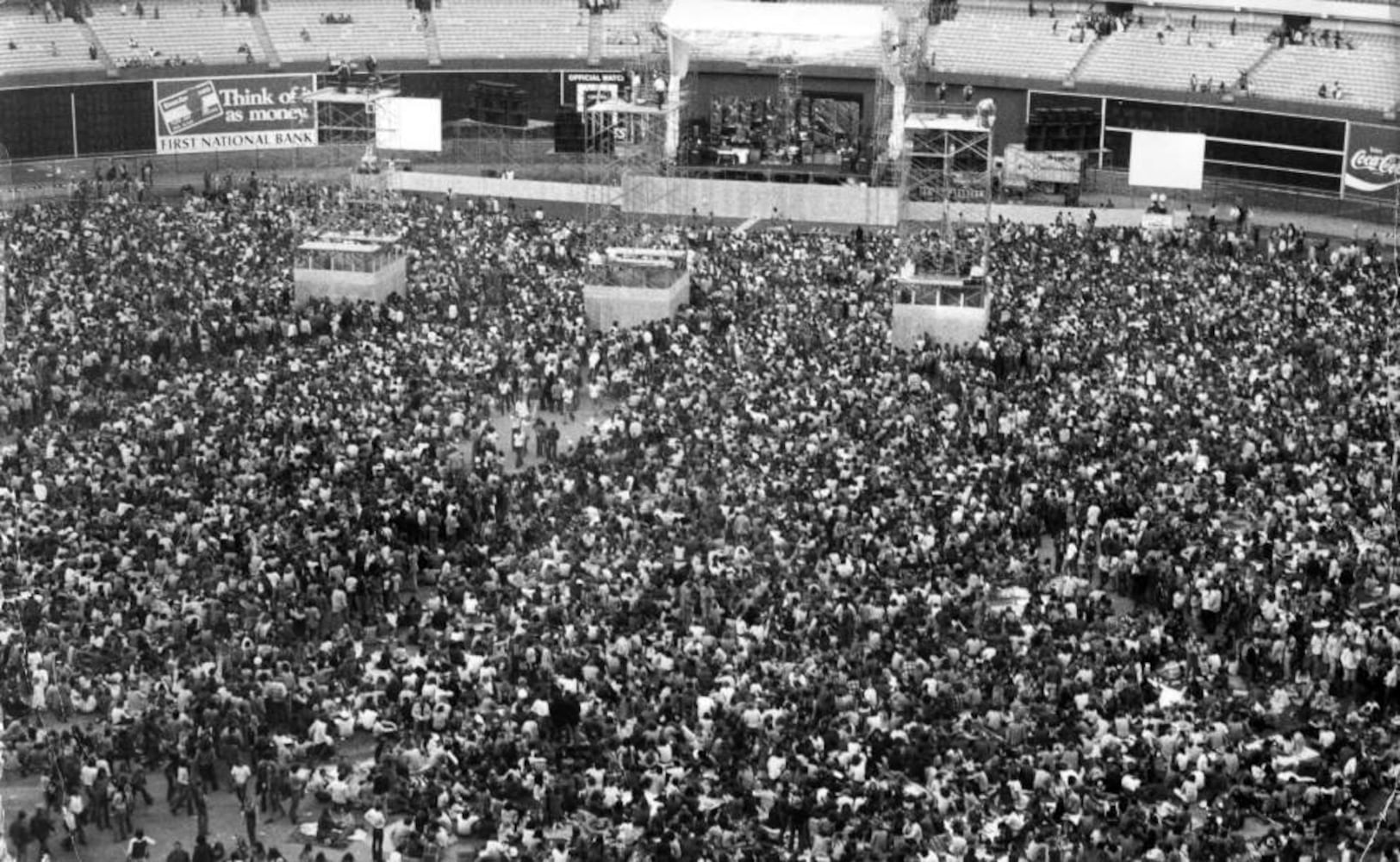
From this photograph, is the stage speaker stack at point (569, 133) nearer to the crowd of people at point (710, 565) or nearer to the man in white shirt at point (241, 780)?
the crowd of people at point (710, 565)

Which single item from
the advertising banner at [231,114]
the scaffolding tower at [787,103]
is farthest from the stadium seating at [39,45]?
the scaffolding tower at [787,103]

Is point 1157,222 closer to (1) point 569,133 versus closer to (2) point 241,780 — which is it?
(1) point 569,133

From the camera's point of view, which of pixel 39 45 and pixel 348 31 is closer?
pixel 39 45

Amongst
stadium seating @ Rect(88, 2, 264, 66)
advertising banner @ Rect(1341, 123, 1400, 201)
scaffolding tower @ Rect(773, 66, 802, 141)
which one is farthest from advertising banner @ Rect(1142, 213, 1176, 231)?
stadium seating @ Rect(88, 2, 264, 66)

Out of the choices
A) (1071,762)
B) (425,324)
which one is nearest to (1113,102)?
(425,324)

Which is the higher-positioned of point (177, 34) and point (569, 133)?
point (177, 34)

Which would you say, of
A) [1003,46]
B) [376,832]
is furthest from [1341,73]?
[376,832]
